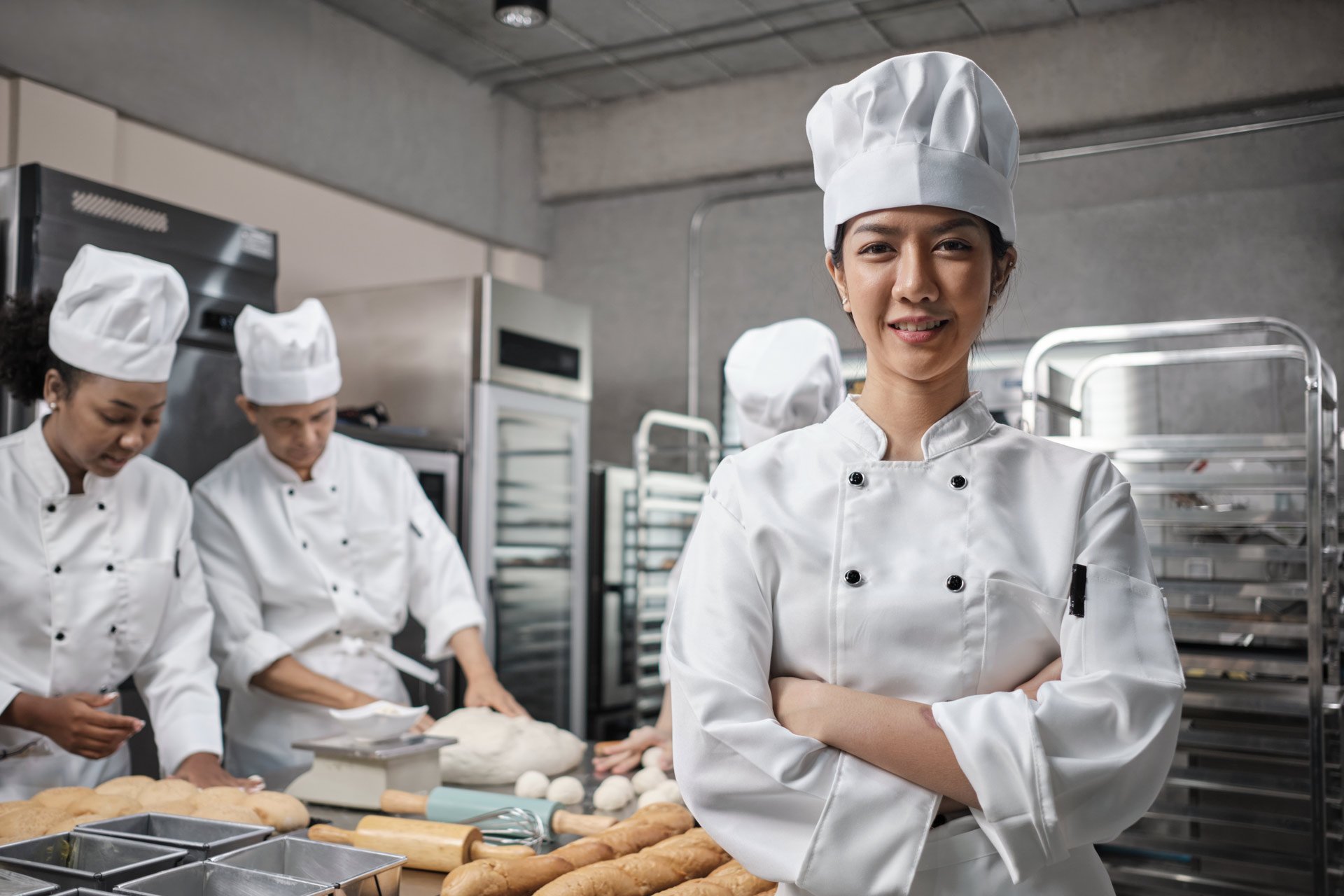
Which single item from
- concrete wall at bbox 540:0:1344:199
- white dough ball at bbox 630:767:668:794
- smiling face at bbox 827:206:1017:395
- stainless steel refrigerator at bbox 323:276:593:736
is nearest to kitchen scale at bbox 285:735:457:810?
white dough ball at bbox 630:767:668:794

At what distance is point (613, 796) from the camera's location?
6.51 ft

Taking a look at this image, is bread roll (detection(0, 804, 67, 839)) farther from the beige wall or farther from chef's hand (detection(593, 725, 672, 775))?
the beige wall

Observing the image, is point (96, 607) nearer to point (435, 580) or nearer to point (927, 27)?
point (435, 580)

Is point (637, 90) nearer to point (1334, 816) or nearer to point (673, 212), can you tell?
point (673, 212)

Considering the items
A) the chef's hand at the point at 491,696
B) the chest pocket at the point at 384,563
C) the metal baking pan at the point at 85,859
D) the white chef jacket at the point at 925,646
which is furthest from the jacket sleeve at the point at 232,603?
the white chef jacket at the point at 925,646

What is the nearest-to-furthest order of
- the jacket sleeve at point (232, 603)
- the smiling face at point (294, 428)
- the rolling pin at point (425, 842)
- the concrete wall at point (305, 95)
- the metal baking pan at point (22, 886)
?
the metal baking pan at point (22, 886) → the rolling pin at point (425, 842) → the jacket sleeve at point (232, 603) → the smiling face at point (294, 428) → the concrete wall at point (305, 95)

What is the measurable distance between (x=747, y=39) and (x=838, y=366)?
3.06 meters

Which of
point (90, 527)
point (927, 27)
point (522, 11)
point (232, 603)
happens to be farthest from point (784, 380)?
point (927, 27)

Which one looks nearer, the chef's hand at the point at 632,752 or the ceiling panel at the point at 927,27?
the chef's hand at the point at 632,752

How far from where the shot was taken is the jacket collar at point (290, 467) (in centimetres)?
283

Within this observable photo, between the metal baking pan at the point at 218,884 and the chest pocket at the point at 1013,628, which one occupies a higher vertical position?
the chest pocket at the point at 1013,628

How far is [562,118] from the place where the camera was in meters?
6.22

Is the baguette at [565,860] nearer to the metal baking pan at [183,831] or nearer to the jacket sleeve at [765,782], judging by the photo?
the metal baking pan at [183,831]

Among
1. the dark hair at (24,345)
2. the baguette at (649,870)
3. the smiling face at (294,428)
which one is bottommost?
the baguette at (649,870)
